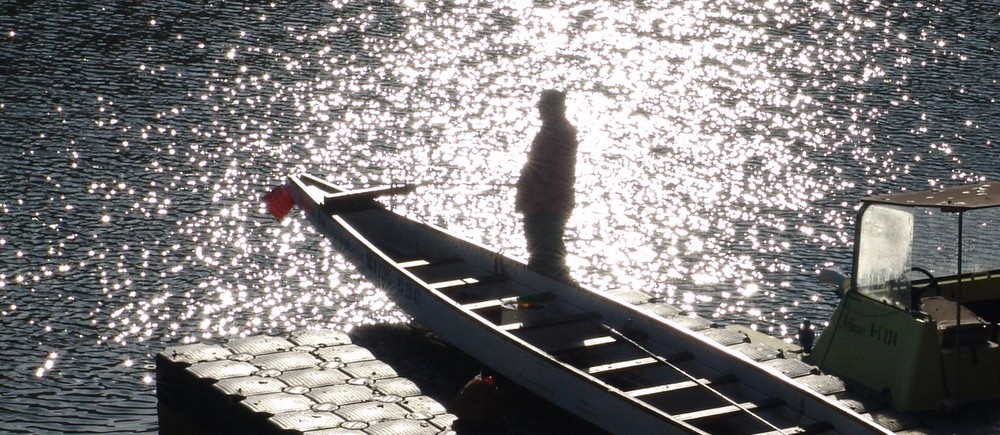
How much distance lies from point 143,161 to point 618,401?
50.2 ft

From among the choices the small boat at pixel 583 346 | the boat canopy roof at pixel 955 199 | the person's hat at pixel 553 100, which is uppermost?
the person's hat at pixel 553 100

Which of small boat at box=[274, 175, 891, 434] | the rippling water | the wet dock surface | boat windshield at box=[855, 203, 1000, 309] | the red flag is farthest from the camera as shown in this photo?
the red flag

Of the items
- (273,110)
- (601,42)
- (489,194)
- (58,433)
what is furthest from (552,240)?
(601,42)

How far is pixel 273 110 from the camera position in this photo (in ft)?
96.9

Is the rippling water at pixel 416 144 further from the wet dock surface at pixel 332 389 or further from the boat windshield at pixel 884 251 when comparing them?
the boat windshield at pixel 884 251

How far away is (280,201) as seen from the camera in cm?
1969

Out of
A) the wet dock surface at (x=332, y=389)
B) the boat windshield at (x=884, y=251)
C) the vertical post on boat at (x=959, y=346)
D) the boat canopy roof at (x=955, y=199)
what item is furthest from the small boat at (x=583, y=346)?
the boat canopy roof at (x=955, y=199)

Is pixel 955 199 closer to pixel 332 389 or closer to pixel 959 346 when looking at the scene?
pixel 959 346

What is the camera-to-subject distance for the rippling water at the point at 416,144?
19328mm

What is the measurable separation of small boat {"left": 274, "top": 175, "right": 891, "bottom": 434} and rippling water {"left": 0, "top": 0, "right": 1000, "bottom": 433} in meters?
2.69

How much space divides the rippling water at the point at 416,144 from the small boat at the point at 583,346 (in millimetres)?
2689

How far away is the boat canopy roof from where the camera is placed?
44.9 feet

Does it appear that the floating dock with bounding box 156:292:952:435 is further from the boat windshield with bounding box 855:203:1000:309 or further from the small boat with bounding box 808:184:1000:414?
the boat windshield with bounding box 855:203:1000:309

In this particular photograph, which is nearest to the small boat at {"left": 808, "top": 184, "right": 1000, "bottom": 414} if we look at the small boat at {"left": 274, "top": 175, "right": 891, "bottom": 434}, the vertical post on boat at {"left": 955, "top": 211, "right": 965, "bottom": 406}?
the vertical post on boat at {"left": 955, "top": 211, "right": 965, "bottom": 406}
